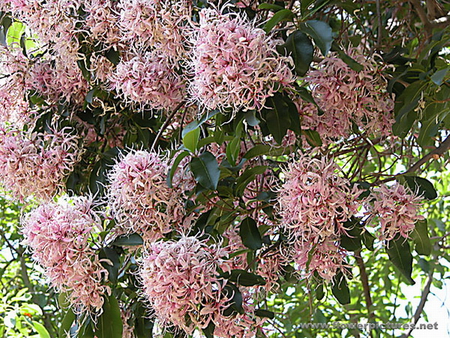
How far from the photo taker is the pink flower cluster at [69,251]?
3.62 feet

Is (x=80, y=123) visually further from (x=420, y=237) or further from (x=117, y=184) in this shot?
(x=420, y=237)

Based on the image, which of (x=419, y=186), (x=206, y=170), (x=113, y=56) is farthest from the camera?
(x=113, y=56)

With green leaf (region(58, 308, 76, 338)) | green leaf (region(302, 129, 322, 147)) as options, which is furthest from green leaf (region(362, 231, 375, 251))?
green leaf (region(58, 308, 76, 338))

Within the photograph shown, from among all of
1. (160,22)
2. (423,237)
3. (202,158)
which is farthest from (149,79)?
(423,237)

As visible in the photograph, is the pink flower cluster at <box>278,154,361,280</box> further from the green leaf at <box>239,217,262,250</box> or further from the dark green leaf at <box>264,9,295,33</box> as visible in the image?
the dark green leaf at <box>264,9,295,33</box>

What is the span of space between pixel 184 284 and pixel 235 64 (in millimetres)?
373

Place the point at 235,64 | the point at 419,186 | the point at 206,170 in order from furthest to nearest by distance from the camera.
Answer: the point at 419,186
the point at 206,170
the point at 235,64

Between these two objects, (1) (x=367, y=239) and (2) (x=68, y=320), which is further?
(2) (x=68, y=320)

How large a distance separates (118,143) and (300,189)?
0.73 meters

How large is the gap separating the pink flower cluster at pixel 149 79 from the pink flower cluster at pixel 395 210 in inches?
19.2

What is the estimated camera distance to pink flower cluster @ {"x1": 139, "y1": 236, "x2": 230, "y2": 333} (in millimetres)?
998

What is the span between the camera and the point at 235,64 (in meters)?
0.97

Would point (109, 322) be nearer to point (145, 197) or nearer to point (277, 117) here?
point (145, 197)

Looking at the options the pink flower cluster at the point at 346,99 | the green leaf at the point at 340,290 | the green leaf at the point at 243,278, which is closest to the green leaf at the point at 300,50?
the pink flower cluster at the point at 346,99
